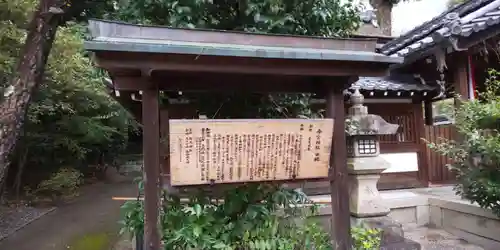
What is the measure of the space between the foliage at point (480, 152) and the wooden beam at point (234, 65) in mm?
2083

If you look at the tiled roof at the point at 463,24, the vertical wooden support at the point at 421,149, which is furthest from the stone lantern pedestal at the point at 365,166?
the vertical wooden support at the point at 421,149

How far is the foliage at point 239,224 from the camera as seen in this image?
11.3 feet

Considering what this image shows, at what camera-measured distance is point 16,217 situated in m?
9.33

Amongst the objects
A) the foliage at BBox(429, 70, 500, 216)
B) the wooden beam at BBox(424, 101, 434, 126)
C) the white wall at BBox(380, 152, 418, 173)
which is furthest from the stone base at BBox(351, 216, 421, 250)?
the wooden beam at BBox(424, 101, 434, 126)

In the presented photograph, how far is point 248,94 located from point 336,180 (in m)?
1.45

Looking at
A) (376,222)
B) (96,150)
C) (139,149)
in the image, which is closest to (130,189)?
(96,150)

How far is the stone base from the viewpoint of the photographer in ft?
16.0

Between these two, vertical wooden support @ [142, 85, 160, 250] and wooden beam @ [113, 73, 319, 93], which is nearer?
vertical wooden support @ [142, 85, 160, 250]

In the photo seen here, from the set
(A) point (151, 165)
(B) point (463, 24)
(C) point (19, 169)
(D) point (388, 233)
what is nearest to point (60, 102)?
(C) point (19, 169)

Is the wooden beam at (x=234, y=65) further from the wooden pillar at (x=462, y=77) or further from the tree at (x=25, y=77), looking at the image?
the wooden pillar at (x=462, y=77)

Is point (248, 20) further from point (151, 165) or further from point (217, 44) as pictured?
point (151, 165)

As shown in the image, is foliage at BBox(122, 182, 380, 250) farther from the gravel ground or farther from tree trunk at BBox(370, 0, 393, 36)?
tree trunk at BBox(370, 0, 393, 36)

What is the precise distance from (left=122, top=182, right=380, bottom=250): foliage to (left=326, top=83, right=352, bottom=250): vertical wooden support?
0.90 ft

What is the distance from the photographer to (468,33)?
5.99 metres
